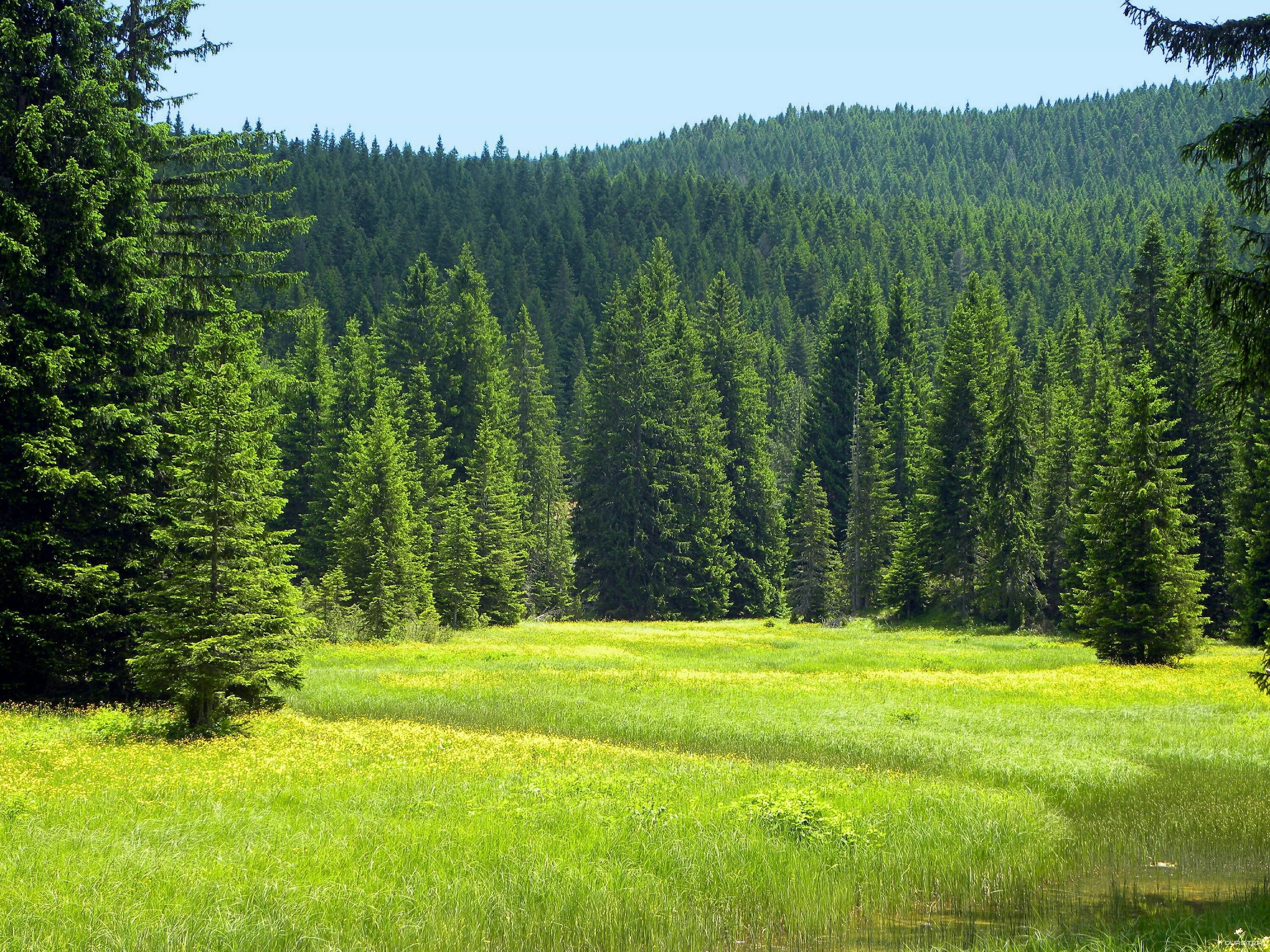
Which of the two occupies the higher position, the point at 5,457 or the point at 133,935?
the point at 5,457

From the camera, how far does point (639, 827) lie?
44.0 ft

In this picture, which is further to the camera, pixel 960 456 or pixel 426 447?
pixel 426 447

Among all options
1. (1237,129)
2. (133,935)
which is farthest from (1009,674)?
(133,935)

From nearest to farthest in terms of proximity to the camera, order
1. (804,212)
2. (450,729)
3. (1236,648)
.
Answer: (450,729)
(1236,648)
(804,212)

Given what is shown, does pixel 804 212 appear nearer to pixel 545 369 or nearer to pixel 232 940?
pixel 545 369

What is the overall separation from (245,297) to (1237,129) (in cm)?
2797

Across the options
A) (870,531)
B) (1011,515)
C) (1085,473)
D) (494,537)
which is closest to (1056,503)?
(1011,515)

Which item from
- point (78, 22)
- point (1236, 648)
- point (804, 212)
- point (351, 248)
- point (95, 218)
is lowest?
point (1236, 648)

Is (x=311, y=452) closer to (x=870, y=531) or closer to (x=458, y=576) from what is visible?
(x=458, y=576)

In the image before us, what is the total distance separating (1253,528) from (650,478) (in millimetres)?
38264

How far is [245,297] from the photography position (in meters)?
31.7

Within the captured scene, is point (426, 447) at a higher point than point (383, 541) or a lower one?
higher

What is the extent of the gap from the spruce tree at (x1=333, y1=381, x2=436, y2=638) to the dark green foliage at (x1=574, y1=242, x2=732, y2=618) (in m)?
15.8

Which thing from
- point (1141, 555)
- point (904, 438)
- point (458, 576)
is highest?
point (904, 438)
